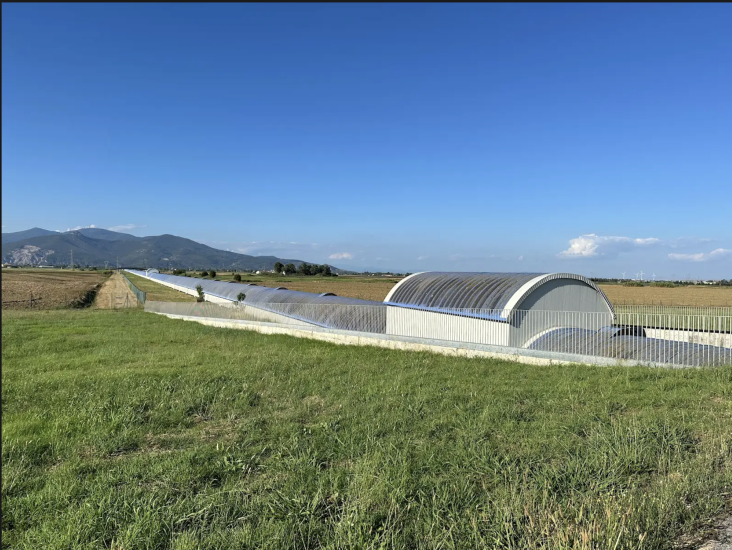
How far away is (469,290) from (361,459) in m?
15.2

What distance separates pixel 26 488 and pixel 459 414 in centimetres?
662

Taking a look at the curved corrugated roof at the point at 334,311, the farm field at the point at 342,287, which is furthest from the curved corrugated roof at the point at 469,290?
the farm field at the point at 342,287

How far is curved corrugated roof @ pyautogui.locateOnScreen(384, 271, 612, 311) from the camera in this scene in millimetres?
18359

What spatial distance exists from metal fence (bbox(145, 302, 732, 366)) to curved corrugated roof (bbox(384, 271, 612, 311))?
0.52 metres

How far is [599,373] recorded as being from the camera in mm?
12734

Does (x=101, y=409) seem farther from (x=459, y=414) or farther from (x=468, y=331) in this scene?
(x=468, y=331)

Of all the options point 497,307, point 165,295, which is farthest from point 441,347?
point 165,295

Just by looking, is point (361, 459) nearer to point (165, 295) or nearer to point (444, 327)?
point (444, 327)

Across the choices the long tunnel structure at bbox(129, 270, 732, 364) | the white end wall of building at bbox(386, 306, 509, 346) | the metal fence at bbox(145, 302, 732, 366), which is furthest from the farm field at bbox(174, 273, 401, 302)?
the white end wall of building at bbox(386, 306, 509, 346)

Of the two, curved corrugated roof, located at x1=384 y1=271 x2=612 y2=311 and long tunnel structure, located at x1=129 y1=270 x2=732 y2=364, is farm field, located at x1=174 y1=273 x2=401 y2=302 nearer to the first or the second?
curved corrugated roof, located at x1=384 y1=271 x2=612 y2=311

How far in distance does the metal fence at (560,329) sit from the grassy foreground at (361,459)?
7.47 ft

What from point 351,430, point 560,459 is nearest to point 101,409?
point 351,430

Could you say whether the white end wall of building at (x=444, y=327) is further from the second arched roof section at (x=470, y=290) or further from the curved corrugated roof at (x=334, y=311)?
the curved corrugated roof at (x=334, y=311)

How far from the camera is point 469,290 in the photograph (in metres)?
20.5
